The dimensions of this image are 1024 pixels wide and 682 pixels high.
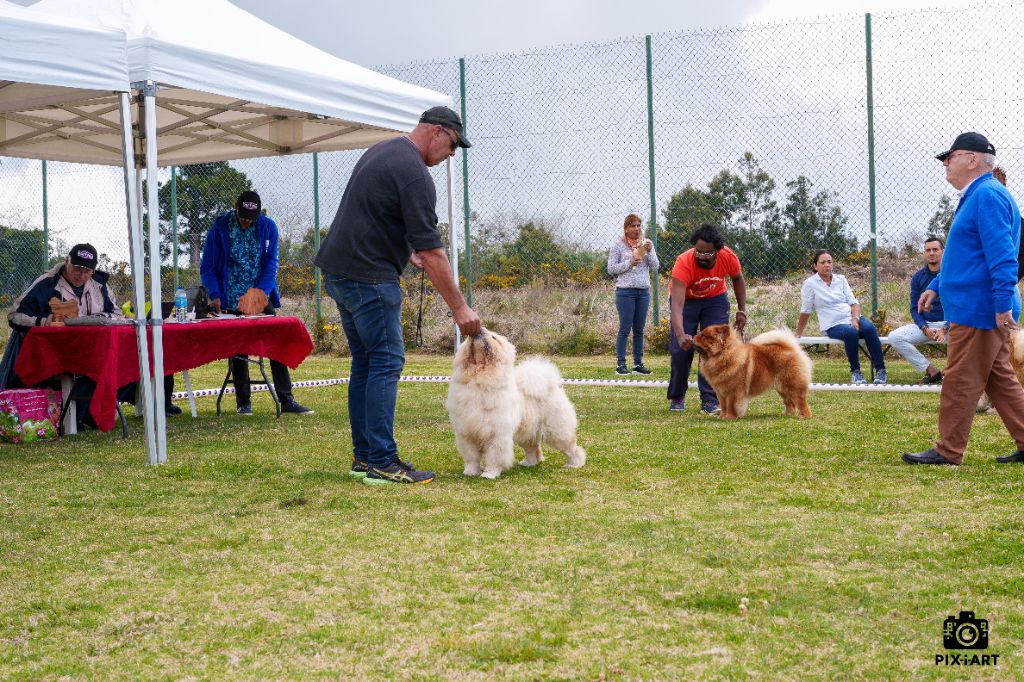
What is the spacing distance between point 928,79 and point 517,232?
574cm

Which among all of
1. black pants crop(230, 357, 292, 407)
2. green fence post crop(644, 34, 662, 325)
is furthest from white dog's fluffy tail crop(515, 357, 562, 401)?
green fence post crop(644, 34, 662, 325)

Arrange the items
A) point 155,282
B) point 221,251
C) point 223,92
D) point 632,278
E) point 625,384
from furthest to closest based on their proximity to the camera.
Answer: point 632,278 → point 625,384 → point 221,251 → point 223,92 → point 155,282

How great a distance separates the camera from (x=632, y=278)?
1170 centimetres

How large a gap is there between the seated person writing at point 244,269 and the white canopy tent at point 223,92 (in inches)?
37.9

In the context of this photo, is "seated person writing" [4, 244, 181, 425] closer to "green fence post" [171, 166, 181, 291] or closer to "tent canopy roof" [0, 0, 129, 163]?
"tent canopy roof" [0, 0, 129, 163]

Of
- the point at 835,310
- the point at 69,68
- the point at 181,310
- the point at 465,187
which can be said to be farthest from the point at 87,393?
the point at 465,187

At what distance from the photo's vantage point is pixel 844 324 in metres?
10.1

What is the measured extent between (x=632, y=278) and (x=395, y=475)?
6.84 metres

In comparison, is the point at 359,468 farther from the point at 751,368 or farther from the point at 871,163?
→ the point at 871,163

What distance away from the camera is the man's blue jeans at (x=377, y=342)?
5328 mm

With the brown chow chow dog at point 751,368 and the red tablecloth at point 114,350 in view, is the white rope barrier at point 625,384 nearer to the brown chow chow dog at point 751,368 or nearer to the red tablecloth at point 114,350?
the brown chow chow dog at point 751,368

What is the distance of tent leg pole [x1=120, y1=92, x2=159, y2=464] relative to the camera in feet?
19.1

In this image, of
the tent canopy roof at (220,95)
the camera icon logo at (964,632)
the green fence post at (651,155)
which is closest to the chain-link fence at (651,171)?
the green fence post at (651,155)

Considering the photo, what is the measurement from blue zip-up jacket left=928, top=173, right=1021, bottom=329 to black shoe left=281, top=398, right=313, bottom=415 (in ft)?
17.5
